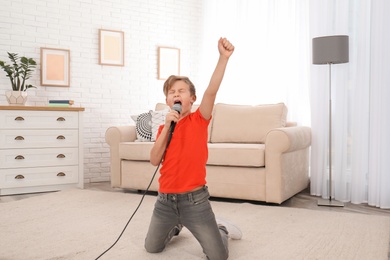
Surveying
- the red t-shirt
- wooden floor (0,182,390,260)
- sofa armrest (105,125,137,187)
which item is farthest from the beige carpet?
sofa armrest (105,125,137,187)

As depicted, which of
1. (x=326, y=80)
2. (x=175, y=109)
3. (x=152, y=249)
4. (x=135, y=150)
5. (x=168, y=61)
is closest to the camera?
(x=175, y=109)

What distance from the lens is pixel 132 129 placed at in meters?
4.21

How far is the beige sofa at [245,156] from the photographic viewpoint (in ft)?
10.6

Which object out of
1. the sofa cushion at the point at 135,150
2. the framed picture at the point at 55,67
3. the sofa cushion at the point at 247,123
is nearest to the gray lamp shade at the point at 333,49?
the sofa cushion at the point at 247,123

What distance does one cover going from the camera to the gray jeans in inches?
70.1

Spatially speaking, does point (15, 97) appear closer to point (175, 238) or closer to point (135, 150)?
point (135, 150)

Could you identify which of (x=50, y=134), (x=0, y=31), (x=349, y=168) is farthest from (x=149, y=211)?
(x=0, y=31)

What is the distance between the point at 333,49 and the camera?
3.38 m

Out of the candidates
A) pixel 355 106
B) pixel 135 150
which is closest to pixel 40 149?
pixel 135 150

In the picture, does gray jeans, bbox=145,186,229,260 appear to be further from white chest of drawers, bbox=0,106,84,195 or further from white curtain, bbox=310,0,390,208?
white chest of drawers, bbox=0,106,84,195

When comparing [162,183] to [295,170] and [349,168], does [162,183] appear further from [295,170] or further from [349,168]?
[349,168]

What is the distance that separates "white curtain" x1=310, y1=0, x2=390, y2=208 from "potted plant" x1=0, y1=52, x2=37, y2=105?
2926 mm

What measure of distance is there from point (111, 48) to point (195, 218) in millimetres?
3610

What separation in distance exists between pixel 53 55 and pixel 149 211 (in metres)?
2.48
